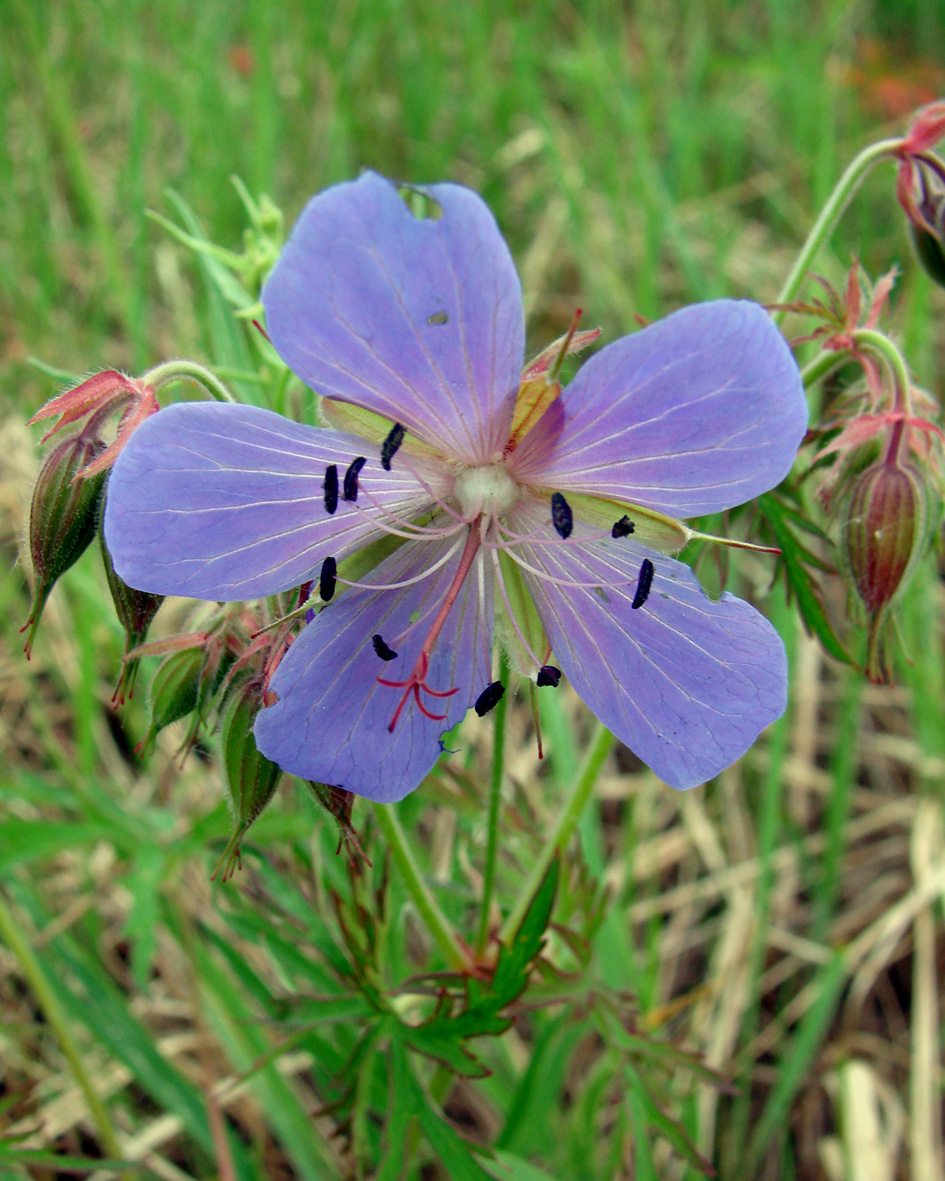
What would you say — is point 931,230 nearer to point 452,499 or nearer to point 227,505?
point 452,499

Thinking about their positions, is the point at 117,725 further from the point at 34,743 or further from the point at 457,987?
the point at 457,987

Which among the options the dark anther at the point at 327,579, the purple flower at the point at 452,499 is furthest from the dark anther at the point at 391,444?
the dark anther at the point at 327,579

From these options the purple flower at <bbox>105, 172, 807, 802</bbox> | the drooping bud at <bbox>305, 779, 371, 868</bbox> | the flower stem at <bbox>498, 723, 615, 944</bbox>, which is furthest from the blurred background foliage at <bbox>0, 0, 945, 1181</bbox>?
the purple flower at <bbox>105, 172, 807, 802</bbox>

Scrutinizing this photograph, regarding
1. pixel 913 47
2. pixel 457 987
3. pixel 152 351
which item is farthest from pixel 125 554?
pixel 913 47

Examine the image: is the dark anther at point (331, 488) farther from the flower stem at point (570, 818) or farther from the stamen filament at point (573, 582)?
the flower stem at point (570, 818)

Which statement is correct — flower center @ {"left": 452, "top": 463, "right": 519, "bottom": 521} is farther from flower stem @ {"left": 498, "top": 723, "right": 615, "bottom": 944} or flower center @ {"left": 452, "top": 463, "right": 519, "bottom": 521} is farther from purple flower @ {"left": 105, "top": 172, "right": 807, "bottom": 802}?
flower stem @ {"left": 498, "top": 723, "right": 615, "bottom": 944}

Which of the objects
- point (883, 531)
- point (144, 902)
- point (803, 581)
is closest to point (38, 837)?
point (144, 902)
